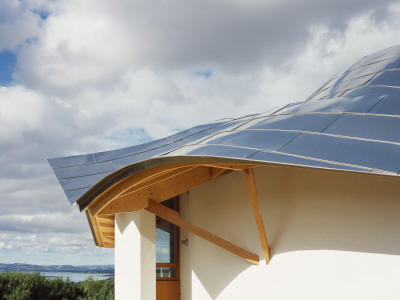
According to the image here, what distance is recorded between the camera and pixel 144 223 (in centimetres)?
985

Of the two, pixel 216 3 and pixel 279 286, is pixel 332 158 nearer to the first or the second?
pixel 279 286

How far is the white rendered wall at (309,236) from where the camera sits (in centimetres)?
651

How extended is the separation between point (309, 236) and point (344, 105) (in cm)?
207

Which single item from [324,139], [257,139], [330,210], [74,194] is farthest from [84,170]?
[324,139]

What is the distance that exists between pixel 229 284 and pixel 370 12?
8890 mm

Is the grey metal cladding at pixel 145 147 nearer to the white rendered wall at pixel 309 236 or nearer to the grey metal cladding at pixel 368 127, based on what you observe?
the white rendered wall at pixel 309 236

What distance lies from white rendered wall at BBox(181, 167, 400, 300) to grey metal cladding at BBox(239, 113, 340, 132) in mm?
900

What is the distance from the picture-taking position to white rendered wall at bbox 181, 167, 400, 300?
6508 mm

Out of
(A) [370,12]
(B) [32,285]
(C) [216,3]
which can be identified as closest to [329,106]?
(C) [216,3]

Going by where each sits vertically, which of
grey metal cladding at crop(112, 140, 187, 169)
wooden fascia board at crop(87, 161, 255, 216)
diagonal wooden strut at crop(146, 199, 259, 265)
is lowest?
diagonal wooden strut at crop(146, 199, 259, 265)

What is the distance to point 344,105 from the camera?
743cm

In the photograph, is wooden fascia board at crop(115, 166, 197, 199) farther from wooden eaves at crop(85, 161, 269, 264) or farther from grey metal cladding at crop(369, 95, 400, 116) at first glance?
grey metal cladding at crop(369, 95, 400, 116)

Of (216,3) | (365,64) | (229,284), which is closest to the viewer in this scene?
(229,284)

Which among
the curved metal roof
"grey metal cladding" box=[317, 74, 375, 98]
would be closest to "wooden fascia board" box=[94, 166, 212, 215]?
the curved metal roof
